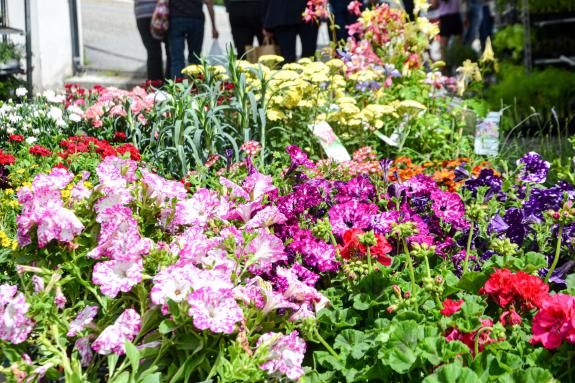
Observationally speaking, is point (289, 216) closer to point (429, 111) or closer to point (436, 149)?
point (436, 149)

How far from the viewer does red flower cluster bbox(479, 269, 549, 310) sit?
1.61 meters

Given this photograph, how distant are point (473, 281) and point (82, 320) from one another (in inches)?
35.2

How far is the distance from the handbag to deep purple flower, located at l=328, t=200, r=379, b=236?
14.8 ft

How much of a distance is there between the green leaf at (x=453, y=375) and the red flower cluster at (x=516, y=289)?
0.30 m

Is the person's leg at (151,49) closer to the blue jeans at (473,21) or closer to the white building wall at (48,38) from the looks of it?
the white building wall at (48,38)

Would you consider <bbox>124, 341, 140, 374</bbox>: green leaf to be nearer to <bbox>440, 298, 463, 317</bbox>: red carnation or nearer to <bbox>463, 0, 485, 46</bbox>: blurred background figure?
<bbox>440, 298, 463, 317</bbox>: red carnation

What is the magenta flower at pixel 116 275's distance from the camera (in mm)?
1560

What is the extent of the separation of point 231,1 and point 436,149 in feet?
10.5

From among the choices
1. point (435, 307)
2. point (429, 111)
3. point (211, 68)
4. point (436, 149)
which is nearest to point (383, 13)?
point (429, 111)

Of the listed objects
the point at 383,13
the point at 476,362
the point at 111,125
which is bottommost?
the point at 476,362

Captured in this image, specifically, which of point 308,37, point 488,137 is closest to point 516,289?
point 488,137

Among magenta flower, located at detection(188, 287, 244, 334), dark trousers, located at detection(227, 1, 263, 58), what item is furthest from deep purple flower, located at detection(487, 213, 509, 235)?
dark trousers, located at detection(227, 1, 263, 58)

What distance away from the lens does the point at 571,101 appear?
6.73m

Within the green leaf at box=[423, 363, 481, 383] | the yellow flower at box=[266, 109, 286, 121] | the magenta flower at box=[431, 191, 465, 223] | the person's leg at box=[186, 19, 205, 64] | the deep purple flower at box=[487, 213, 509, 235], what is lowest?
the green leaf at box=[423, 363, 481, 383]
